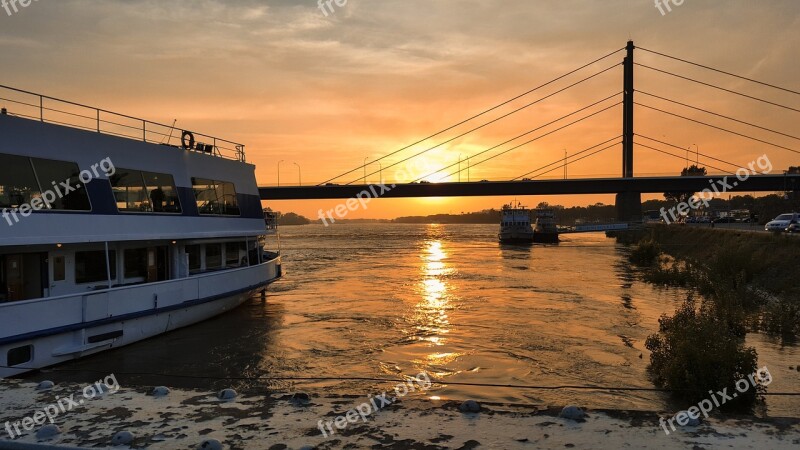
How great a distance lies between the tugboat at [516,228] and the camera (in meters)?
80.7

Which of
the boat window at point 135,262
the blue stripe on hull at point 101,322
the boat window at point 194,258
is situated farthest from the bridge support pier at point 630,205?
the boat window at point 135,262

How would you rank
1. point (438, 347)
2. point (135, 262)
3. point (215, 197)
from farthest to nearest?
1. point (215, 197)
2. point (135, 262)
3. point (438, 347)

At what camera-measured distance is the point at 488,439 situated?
15.2 feet

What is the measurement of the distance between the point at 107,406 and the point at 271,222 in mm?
19357

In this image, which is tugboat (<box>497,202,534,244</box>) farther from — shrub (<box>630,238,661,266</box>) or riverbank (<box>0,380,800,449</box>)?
riverbank (<box>0,380,800,449</box>)

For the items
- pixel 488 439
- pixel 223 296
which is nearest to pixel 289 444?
pixel 488 439

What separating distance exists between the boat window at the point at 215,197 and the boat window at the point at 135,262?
2557 mm

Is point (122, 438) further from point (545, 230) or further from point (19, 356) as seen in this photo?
point (545, 230)

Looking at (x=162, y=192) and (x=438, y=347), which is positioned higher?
(x=162, y=192)

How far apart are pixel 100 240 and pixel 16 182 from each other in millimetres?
2093

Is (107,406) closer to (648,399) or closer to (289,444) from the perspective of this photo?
Answer: (289,444)

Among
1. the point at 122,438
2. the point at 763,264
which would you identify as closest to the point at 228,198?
the point at 122,438

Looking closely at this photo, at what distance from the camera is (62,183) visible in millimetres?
12438

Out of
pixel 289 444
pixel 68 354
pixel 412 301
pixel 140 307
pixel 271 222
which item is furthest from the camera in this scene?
pixel 271 222
